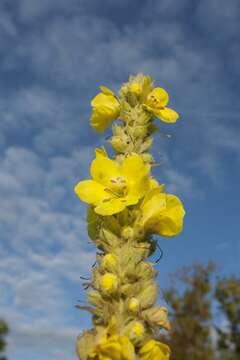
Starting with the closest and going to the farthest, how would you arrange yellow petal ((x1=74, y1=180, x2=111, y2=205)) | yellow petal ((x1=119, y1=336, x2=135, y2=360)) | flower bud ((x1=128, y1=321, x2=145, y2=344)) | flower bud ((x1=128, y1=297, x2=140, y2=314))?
1. yellow petal ((x1=119, y1=336, x2=135, y2=360))
2. flower bud ((x1=128, y1=321, x2=145, y2=344))
3. flower bud ((x1=128, y1=297, x2=140, y2=314))
4. yellow petal ((x1=74, y1=180, x2=111, y2=205))

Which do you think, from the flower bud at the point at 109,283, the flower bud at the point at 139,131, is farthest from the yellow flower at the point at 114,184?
the flower bud at the point at 109,283

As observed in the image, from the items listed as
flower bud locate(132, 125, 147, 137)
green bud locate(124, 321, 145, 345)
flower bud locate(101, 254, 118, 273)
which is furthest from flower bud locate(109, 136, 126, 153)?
green bud locate(124, 321, 145, 345)

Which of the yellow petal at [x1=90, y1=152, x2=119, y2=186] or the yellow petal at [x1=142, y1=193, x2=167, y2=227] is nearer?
the yellow petal at [x1=142, y1=193, x2=167, y2=227]

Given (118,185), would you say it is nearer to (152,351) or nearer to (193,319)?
(152,351)

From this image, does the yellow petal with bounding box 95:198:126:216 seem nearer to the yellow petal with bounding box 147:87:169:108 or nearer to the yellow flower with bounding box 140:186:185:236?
the yellow flower with bounding box 140:186:185:236

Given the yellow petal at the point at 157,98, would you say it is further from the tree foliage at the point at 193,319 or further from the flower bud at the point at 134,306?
the tree foliage at the point at 193,319

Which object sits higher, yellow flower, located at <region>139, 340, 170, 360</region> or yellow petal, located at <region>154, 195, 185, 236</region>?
yellow petal, located at <region>154, 195, 185, 236</region>

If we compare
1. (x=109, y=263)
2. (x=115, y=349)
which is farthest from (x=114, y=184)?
(x=115, y=349)
